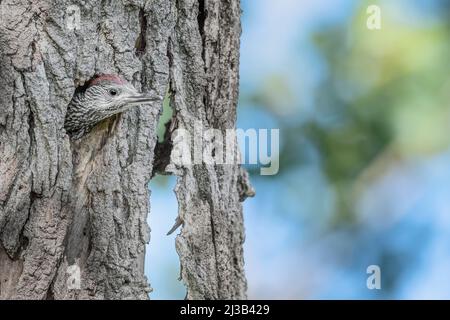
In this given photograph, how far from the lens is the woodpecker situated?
568 cm

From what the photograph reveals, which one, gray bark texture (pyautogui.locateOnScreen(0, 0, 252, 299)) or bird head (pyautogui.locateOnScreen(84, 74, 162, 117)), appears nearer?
gray bark texture (pyautogui.locateOnScreen(0, 0, 252, 299))

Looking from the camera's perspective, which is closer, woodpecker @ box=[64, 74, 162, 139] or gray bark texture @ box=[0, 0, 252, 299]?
gray bark texture @ box=[0, 0, 252, 299]

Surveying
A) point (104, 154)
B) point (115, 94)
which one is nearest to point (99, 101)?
point (115, 94)

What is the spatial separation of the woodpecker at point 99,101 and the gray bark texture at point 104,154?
7 centimetres

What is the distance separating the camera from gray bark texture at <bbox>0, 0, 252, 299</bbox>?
557 cm

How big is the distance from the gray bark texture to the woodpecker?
71 millimetres

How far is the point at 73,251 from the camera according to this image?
5.74m

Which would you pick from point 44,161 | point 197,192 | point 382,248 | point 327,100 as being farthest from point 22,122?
point 382,248

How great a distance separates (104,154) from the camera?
19.0 ft

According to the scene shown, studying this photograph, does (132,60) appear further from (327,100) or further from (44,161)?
(327,100)

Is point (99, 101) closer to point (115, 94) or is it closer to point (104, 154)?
point (115, 94)

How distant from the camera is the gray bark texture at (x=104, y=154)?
5566 mm

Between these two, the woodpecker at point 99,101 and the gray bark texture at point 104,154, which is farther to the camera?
the woodpecker at point 99,101

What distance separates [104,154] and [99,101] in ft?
1.04
